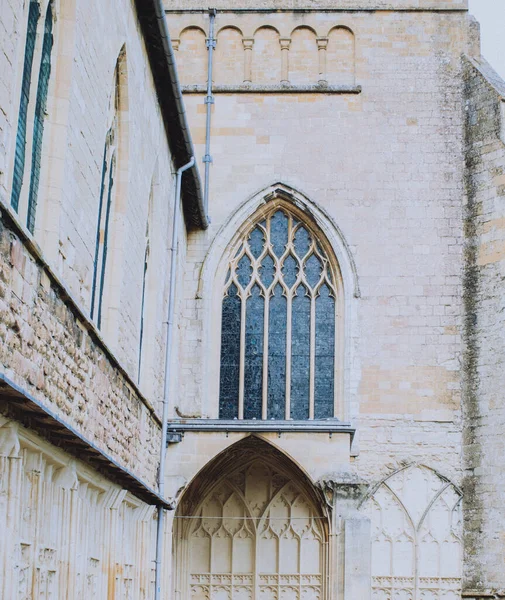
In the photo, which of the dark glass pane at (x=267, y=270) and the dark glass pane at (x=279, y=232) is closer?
the dark glass pane at (x=267, y=270)

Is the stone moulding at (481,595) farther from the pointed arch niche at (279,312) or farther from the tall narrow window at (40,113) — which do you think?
the tall narrow window at (40,113)

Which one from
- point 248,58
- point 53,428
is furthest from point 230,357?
point 53,428

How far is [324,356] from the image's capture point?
16.7m

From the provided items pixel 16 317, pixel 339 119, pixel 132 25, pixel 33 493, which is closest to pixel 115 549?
pixel 33 493

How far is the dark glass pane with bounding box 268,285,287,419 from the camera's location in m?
16.5

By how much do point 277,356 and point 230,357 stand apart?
693 mm

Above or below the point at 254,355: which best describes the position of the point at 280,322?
above

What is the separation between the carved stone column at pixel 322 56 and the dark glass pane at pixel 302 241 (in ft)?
7.83

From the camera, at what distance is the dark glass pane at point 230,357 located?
16.5m

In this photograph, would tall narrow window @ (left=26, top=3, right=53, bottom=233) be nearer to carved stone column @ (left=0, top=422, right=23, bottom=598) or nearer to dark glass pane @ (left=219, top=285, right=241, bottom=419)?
carved stone column @ (left=0, top=422, right=23, bottom=598)

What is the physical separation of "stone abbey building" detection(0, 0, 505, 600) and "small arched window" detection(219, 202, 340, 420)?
3 cm

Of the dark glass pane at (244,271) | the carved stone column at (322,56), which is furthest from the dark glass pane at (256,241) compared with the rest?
the carved stone column at (322,56)

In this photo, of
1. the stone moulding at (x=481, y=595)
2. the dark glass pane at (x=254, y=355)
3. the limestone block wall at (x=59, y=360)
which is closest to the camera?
the limestone block wall at (x=59, y=360)

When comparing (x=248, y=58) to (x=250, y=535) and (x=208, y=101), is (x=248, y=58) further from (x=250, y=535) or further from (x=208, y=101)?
(x=250, y=535)
